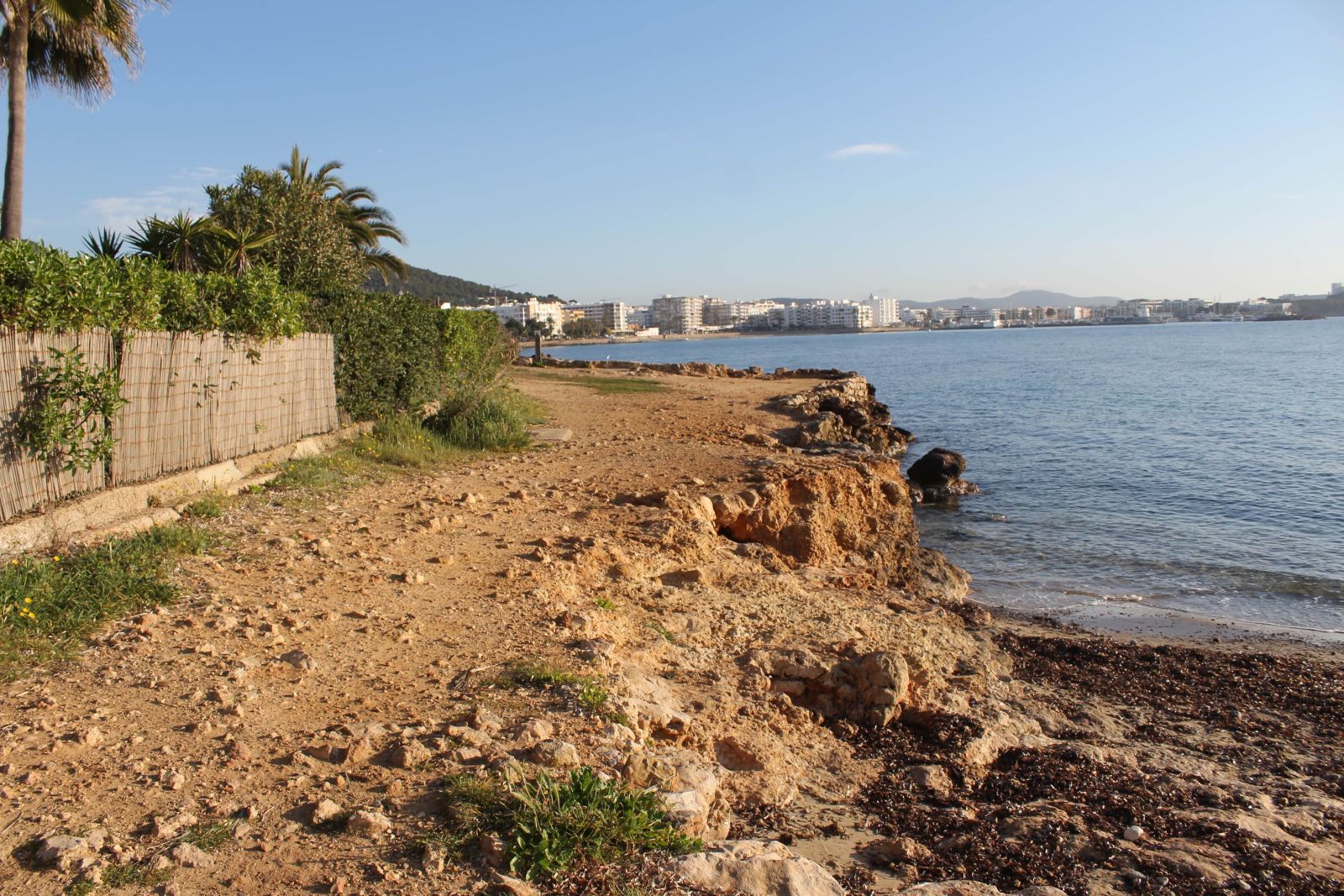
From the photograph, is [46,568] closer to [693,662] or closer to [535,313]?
[693,662]

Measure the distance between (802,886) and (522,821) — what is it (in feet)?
4.10

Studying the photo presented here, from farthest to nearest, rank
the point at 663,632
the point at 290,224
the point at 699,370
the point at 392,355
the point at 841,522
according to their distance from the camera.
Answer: the point at 699,370
the point at 290,224
the point at 392,355
the point at 841,522
the point at 663,632

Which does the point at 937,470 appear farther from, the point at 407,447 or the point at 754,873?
the point at 754,873

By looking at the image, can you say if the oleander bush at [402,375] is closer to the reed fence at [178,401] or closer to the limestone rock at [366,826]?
the reed fence at [178,401]

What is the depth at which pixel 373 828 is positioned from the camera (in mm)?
3984

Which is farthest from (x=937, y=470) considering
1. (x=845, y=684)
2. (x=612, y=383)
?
(x=845, y=684)

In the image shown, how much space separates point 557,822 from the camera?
13.2ft

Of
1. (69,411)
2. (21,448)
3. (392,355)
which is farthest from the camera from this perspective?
(392,355)

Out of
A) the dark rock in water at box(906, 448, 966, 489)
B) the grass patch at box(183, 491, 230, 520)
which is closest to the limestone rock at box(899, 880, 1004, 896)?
the grass patch at box(183, 491, 230, 520)

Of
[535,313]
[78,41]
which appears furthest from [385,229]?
[535,313]

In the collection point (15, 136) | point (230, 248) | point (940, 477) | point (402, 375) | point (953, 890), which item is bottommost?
point (940, 477)

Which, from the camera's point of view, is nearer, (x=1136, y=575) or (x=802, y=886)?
(x=802, y=886)

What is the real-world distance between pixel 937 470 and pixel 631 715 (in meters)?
18.3

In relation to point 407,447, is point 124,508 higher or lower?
lower
